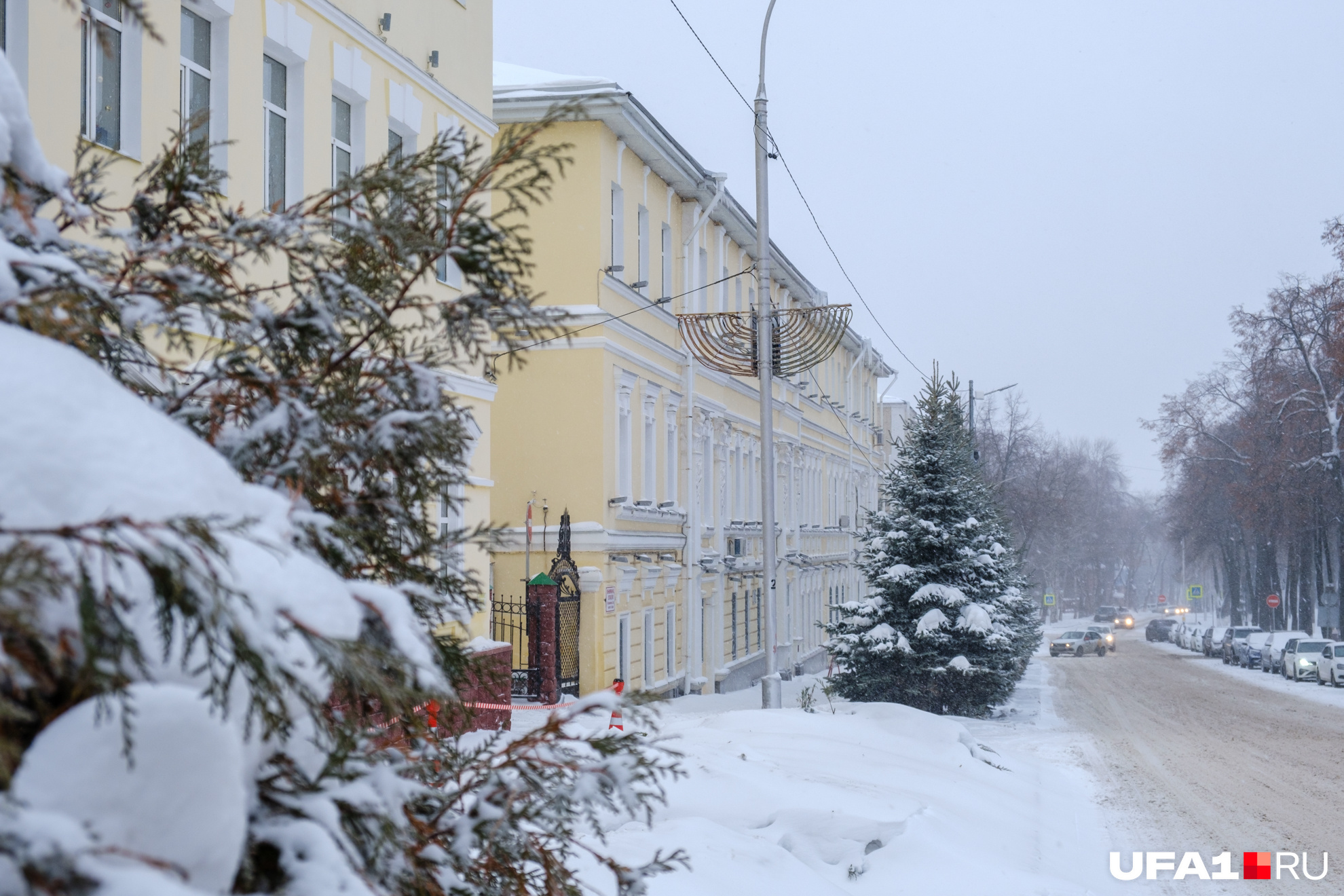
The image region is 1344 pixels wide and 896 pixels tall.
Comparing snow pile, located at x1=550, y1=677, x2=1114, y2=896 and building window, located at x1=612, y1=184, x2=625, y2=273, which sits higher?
building window, located at x1=612, y1=184, x2=625, y2=273

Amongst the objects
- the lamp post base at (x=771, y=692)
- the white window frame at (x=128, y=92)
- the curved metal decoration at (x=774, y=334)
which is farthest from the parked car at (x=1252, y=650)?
the white window frame at (x=128, y=92)

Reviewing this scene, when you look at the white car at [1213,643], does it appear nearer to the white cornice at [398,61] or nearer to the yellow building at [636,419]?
the yellow building at [636,419]

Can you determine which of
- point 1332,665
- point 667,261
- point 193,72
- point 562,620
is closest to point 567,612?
point 562,620

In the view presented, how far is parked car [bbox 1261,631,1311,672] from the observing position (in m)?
43.4

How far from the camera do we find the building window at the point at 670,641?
83.0 feet

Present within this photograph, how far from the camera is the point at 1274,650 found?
4425 cm

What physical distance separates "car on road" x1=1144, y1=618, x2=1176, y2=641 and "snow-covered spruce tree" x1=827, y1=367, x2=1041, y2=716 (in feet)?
178

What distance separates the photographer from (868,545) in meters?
23.1

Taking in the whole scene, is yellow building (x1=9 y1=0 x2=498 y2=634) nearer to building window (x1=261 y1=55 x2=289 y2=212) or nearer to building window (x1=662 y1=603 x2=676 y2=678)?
building window (x1=261 y1=55 x2=289 y2=212)

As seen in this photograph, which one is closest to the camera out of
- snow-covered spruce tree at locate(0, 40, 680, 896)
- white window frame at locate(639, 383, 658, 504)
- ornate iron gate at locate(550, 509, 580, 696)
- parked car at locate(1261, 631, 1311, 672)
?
snow-covered spruce tree at locate(0, 40, 680, 896)

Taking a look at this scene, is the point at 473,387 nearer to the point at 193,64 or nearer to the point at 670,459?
the point at 193,64

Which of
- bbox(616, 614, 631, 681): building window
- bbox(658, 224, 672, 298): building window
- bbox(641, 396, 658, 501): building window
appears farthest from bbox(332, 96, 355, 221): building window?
bbox(658, 224, 672, 298): building window

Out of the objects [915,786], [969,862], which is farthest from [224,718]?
[915,786]

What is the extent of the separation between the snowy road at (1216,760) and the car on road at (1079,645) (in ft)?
56.1
